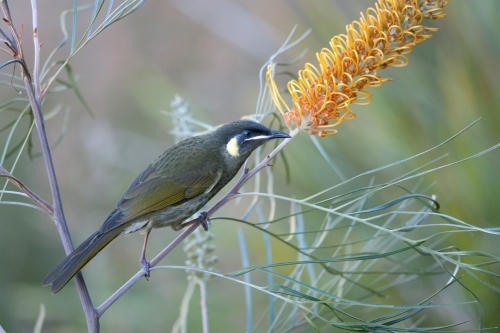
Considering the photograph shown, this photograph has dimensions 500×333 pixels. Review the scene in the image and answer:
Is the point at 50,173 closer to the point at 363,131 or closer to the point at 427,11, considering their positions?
the point at 427,11

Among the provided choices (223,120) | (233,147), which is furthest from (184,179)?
(223,120)

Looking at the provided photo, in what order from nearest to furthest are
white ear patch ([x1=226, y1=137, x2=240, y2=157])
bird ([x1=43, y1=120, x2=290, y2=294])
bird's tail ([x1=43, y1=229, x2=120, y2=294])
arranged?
bird's tail ([x1=43, y1=229, x2=120, y2=294]) → bird ([x1=43, y1=120, x2=290, y2=294]) → white ear patch ([x1=226, y1=137, x2=240, y2=157])

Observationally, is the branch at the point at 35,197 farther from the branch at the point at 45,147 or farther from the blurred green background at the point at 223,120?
the blurred green background at the point at 223,120

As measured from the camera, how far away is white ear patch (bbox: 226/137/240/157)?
6.59ft

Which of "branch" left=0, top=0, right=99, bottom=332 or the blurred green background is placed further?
the blurred green background

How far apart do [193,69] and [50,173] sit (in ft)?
16.9

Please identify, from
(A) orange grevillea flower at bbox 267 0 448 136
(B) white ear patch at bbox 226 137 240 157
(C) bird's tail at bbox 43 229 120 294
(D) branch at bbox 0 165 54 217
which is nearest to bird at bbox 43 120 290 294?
(B) white ear patch at bbox 226 137 240 157

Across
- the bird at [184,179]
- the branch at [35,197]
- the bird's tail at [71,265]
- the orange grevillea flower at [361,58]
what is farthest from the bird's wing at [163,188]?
the orange grevillea flower at [361,58]

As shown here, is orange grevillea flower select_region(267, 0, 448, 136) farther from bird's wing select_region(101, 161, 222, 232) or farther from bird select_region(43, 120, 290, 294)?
bird's wing select_region(101, 161, 222, 232)

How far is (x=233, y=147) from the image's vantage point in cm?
204

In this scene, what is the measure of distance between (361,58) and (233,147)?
888 mm

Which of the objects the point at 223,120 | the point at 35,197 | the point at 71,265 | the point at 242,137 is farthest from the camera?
the point at 223,120

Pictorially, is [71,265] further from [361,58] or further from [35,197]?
[361,58]

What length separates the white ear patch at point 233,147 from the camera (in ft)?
6.59
